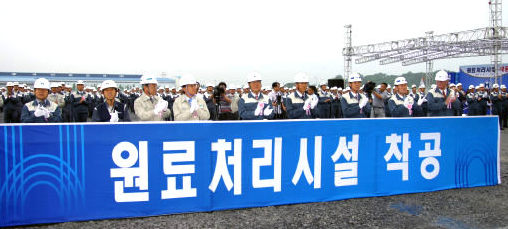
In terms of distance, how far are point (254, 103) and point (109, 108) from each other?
2.40 m

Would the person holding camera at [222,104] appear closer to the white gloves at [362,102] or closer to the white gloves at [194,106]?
the white gloves at [362,102]

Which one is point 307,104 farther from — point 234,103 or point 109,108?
point 234,103

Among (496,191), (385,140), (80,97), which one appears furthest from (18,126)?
(80,97)

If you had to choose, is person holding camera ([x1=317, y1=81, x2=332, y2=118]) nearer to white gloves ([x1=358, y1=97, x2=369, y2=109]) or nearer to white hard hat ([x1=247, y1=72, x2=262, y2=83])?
white gloves ([x1=358, y1=97, x2=369, y2=109])

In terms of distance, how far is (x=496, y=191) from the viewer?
532 cm

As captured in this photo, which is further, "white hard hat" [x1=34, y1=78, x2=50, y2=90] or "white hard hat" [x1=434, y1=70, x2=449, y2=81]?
"white hard hat" [x1=434, y1=70, x2=449, y2=81]

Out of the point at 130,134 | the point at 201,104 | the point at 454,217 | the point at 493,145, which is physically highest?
the point at 201,104

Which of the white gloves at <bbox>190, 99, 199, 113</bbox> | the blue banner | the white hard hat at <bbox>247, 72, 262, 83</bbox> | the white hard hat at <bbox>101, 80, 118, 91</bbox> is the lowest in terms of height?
the blue banner

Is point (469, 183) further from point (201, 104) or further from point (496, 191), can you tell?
point (201, 104)

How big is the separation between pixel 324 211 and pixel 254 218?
3.05 ft

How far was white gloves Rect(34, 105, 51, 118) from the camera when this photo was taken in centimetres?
537

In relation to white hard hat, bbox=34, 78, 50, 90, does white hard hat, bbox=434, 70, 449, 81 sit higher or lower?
higher

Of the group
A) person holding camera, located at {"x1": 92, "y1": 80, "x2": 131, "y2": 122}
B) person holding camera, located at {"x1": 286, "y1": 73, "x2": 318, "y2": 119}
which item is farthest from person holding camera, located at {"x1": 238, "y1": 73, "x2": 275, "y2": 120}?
person holding camera, located at {"x1": 92, "y1": 80, "x2": 131, "y2": 122}

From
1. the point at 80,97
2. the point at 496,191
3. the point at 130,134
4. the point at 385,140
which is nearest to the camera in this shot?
the point at 130,134
